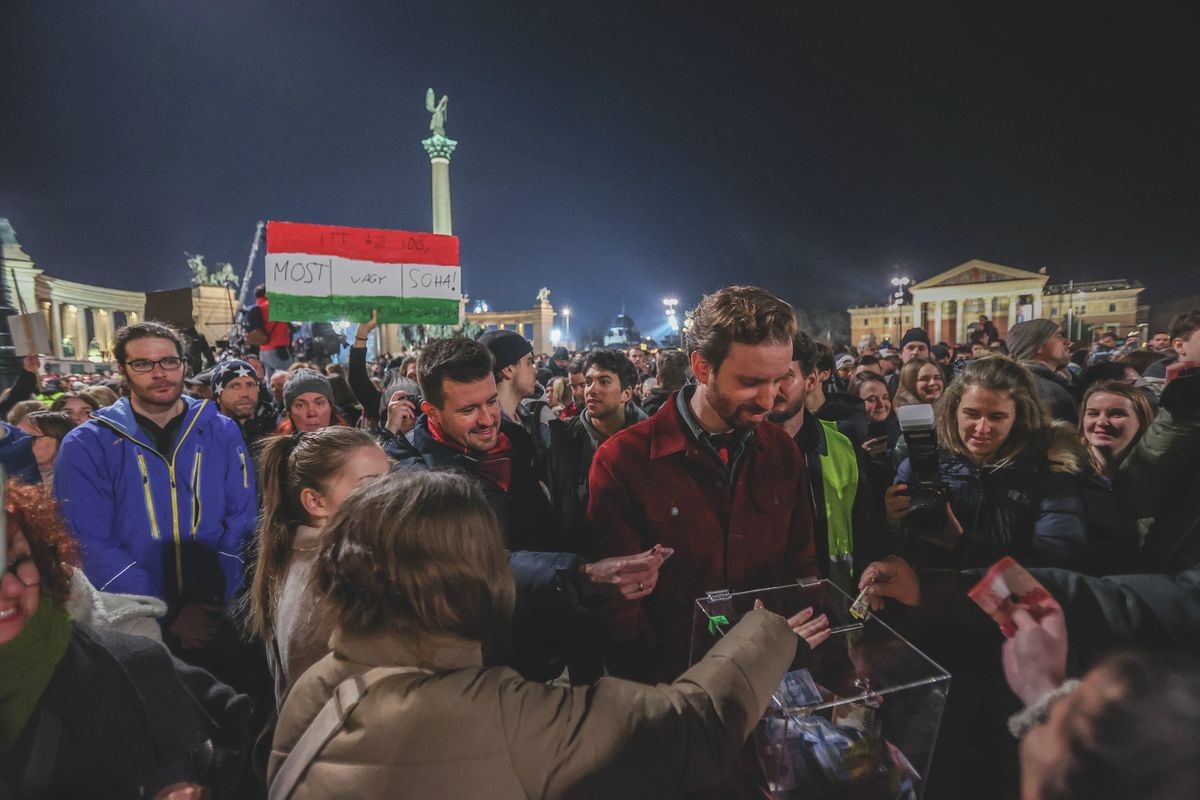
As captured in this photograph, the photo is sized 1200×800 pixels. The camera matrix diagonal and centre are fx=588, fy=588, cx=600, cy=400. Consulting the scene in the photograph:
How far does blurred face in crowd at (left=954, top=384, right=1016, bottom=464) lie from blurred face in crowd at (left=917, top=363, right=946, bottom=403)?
9.44 ft

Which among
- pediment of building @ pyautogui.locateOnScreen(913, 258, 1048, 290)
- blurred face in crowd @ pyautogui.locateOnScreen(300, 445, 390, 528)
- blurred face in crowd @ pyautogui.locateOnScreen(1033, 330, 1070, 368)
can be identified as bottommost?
blurred face in crowd @ pyautogui.locateOnScreen(300, 445, 390, 528)

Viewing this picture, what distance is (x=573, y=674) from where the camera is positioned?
9.14 ft

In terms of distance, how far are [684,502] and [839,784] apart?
1.03m

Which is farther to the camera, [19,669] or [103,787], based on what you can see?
[103,787]

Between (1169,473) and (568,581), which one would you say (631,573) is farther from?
(1169,473)

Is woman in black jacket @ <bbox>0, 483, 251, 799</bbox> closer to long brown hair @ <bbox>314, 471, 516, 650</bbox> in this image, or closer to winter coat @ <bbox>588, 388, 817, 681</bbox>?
long brown hair @ <bbox>314, 471, 516, 650</bbox>

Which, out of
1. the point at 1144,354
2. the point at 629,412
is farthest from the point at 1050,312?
the point at 629,412

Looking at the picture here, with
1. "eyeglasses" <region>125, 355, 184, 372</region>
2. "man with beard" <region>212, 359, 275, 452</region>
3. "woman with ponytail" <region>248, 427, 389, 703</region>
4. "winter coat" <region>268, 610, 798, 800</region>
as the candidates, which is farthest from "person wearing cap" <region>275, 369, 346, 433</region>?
"winter coat" <region>268, 610, 798, 800</region>

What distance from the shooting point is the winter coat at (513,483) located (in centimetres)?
266

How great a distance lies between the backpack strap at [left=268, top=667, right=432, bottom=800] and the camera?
1153 mm

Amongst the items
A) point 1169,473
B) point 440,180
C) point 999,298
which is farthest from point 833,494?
point 999,298

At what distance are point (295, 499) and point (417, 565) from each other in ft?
4.35

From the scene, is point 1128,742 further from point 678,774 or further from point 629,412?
point 629,412

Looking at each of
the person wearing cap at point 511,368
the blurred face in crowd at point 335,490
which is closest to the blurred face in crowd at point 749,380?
the blurred face in crowd at point 335,490
